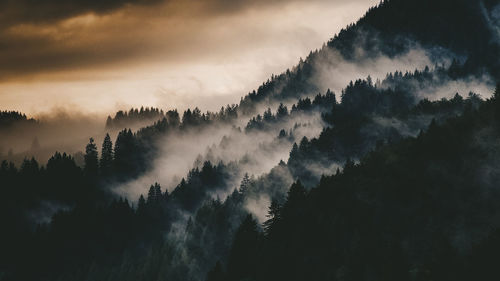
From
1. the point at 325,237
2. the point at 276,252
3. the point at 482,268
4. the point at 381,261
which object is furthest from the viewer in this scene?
the point at 325,237

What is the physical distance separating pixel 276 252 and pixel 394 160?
4778 cm

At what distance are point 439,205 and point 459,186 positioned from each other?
7996mm

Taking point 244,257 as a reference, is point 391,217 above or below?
above

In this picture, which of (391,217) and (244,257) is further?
(391,217)

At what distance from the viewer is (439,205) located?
129m

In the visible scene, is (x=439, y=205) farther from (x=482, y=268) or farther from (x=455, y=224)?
(x=482, y=268)

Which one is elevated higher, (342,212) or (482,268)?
A: (342,212)

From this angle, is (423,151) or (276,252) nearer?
(276,252)

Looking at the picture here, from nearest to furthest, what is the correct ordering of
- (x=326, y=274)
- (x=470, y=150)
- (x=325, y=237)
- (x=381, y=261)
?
1. (x=381, y=261)
2. (x=326, y=274)
3. (x=325, y=237)
4. (x=470, y=150)

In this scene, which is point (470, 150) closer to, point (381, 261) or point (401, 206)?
point (401, 206)

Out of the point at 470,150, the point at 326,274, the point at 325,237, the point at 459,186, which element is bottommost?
the point at 326,274

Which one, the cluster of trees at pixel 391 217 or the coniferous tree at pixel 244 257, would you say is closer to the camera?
the cluster of trees at pixel 391 217

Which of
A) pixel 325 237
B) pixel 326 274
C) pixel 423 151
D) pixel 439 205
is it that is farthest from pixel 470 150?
pixel 326 274

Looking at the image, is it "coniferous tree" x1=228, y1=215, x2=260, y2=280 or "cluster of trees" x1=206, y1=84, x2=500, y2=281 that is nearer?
"cluster of trees" x1=206, y1=84, x2=500, y2=281
